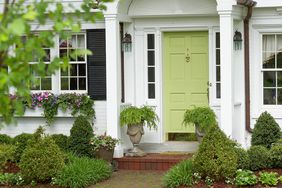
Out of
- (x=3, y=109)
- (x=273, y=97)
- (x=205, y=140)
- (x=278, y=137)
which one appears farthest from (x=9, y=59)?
(x=273, y=97)

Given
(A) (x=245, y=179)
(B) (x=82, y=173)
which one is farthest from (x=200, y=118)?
(B) (x=82, y=173)

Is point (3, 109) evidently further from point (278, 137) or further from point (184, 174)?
point (278, 137)

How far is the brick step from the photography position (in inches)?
→ 486

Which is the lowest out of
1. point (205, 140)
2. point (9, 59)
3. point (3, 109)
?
point (205, 140)

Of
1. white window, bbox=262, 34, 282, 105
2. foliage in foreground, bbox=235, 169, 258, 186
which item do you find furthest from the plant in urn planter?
white window, bbox=262, 34, 282, 105

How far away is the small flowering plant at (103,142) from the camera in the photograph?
1219 cm

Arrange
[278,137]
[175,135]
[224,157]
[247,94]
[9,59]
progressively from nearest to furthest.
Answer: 1. [9,59]
2. [224,157]
3. [278,137]
4. [247,94]
5. [175,135]

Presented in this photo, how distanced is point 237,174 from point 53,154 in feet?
10.5

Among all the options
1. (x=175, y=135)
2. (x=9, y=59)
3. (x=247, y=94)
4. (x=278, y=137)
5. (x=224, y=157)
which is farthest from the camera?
(x=175, y=135)

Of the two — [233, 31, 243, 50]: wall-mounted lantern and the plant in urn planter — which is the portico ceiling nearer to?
[233, 31, 243, 50]: wall-mounted lantern

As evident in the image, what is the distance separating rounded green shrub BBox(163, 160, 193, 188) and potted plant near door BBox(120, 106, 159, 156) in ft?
6.30

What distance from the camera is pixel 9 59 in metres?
4.56

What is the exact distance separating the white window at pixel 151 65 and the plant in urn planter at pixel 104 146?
1.70 metres

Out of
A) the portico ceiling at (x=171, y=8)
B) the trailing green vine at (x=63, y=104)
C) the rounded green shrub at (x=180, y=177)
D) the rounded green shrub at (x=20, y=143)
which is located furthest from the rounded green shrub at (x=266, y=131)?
the rounded green shrub at (x=20, y=143)
